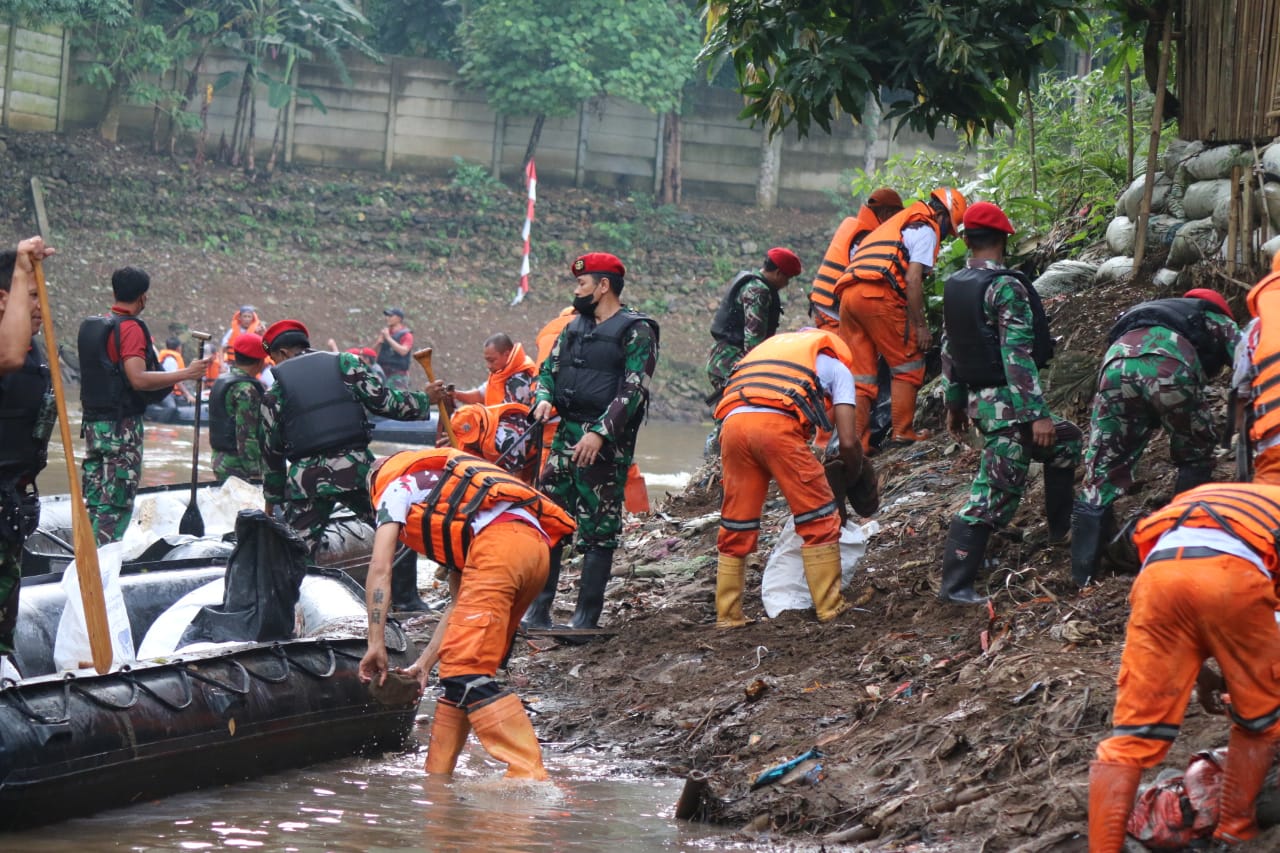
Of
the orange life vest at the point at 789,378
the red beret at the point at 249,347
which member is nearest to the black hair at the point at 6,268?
the orange life vest at the point at 789,378

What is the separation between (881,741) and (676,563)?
4.23 m

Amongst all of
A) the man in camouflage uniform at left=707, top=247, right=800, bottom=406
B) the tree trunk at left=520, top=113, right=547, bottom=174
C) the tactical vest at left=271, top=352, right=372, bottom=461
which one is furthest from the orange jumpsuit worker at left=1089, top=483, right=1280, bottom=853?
the tree trunk at left=520, top=113, right=547, bottom=174

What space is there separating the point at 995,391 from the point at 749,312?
3497mm

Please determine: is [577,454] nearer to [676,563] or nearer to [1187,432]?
[676,563]

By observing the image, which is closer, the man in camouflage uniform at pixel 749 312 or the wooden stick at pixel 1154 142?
the wooden stick at pixel 1154 142

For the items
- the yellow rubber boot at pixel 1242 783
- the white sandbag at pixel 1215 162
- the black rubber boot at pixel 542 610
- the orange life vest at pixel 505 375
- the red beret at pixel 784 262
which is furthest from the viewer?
the orange life vest at pixel 505 375

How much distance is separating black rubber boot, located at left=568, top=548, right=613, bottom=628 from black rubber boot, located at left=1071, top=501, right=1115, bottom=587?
2.66 metres

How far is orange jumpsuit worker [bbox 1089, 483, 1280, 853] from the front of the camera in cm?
448

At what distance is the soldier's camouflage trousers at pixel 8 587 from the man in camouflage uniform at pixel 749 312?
5532mm

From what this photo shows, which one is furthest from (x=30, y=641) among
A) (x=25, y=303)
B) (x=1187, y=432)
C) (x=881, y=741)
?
(x=1187, y=432)

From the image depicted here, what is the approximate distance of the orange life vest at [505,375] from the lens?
35.5 ft

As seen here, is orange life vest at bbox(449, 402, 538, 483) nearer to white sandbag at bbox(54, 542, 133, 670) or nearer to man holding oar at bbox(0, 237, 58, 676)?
white sandbag at bbox(54, 542, 133, 670)

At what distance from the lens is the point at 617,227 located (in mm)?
30031

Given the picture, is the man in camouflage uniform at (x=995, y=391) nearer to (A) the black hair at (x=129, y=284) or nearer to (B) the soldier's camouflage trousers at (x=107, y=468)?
(A) the black hair at (x=129, y=284)
